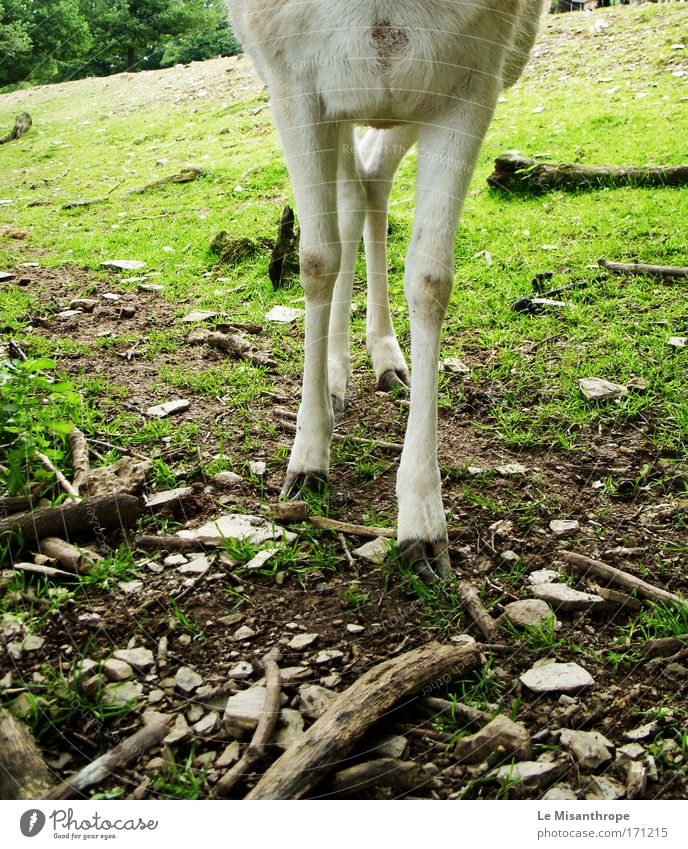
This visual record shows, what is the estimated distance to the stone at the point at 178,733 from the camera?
198 cm

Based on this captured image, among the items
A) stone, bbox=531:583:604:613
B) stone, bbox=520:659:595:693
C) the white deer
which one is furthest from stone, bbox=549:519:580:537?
stone, bbox=520:659:595:693

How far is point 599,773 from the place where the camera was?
193cm

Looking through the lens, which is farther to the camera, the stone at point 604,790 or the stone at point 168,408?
the stone at point 168,408

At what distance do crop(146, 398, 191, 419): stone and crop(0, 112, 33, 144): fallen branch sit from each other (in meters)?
3.74

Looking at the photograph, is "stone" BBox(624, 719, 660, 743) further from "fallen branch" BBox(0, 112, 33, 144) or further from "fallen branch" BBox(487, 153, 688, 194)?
"fallen branch" BBox(0, 112, 33, 144)

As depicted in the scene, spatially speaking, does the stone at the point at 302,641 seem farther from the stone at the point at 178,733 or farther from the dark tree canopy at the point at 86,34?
the dark tree canopy at the point at 86,34

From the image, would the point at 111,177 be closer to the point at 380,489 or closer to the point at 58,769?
the point at 380,489

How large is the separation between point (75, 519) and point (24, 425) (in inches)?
20.0

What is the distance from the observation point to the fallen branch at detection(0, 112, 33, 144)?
667cm

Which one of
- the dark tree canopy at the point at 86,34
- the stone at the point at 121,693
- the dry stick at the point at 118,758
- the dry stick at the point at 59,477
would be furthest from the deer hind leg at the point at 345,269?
the dry stick at the point at 118,758

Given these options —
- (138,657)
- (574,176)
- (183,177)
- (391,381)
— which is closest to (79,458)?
(138,657)

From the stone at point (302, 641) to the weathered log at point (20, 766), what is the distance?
31.0 inches
